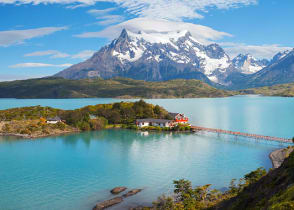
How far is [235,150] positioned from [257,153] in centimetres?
699

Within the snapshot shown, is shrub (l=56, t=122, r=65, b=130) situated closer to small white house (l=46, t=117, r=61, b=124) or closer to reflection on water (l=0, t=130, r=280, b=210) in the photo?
small white house (l=46, t=117, r=61, b=124)

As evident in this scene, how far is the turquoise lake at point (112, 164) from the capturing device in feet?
161

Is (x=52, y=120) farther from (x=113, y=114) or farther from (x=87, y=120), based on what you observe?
(x=113, y=114)

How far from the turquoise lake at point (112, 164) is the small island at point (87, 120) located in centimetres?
970

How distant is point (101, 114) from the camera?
141 metres

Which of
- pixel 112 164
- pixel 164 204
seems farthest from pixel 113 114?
pixel 164 204

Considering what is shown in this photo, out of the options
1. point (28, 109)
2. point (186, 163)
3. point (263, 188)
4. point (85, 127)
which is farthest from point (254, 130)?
point (28, 109)

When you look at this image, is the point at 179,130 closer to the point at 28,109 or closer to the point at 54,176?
the point at 54,176

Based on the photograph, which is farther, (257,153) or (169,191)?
(257,153)

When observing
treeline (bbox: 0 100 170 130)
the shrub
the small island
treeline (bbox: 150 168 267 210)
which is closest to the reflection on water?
treeline (bbox: 150 168 267 210)

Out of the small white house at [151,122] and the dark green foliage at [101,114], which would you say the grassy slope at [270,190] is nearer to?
the small white house at [151,122]

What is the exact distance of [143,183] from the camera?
54.9 m

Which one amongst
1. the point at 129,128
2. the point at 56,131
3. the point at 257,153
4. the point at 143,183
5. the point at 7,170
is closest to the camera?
the point at 143,183

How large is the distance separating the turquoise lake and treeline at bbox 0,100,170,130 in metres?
18.0
